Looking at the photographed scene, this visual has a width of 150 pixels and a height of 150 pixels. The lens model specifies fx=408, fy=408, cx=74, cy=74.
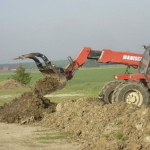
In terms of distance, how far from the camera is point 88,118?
12266 millimetres

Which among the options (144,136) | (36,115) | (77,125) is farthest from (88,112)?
(144,136)

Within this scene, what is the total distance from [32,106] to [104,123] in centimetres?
395

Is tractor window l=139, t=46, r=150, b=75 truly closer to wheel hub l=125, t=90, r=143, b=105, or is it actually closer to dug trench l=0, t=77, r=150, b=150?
wheel hub l=125, t=90, r=143, b=105

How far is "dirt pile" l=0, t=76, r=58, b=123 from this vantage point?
47.1 feet

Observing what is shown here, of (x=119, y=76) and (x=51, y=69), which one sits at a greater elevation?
(x=51, y=69)

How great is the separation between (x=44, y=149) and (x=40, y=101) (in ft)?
16.7

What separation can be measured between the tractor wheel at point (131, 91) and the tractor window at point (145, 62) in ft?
2.33

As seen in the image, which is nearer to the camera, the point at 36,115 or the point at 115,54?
the point at 36,115

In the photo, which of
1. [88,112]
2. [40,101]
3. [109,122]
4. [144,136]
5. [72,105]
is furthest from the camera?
[40,101]

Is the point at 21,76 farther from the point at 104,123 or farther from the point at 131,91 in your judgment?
the point at 104,123

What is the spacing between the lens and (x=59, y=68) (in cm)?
1547

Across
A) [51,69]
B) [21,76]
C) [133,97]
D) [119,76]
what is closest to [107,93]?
[119,76]

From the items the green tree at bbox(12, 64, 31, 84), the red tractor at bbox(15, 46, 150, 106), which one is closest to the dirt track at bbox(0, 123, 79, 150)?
the red tractor at bbox(15, 46, 150, 106)

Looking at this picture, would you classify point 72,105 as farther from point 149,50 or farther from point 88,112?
point 149,50
